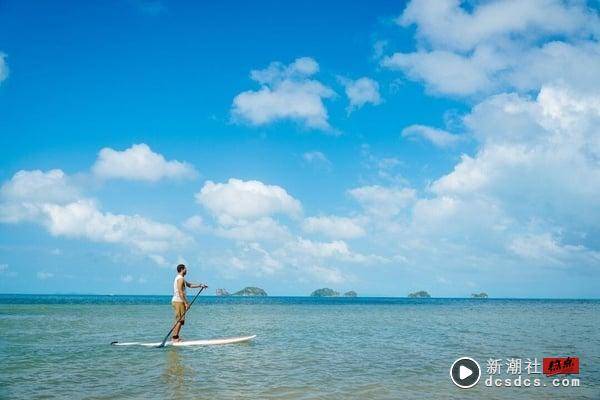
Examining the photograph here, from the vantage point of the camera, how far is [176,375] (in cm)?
1395

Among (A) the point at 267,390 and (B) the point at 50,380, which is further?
(B) the point at 50,380

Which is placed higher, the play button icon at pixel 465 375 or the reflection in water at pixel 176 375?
the play button icon at pixel 465 375

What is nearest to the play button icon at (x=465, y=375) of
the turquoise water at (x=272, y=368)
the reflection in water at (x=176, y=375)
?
the turquoise water at (x=272, y=368)

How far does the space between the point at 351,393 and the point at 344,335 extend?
1567 cm

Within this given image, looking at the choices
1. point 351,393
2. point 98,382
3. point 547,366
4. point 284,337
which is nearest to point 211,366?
point 98,382

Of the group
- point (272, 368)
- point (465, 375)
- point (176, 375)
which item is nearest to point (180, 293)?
point (176, 375)

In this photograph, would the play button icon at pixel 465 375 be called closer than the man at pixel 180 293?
Yes

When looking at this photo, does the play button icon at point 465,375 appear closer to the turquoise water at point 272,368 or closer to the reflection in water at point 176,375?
the turquoise water at point 272,368

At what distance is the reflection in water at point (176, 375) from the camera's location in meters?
11.8

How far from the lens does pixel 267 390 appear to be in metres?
11.9

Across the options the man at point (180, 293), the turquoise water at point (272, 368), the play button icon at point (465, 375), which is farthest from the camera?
the man at point (180, 293)

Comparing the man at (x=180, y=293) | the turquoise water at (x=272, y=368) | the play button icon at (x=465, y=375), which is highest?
the man at (x=180, y=293)

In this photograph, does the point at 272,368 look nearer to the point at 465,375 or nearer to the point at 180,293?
the point at 465,375

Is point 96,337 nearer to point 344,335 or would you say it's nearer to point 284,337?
point 284,337
